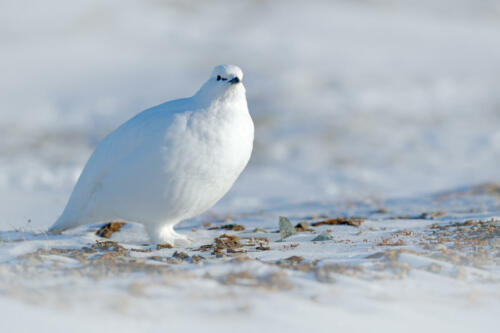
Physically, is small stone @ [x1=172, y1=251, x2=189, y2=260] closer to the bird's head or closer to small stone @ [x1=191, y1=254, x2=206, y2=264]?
small stone @ [x1=191, y1=254, x2=206, y2=264]

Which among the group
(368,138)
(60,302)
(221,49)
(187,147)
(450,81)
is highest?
(221,49)

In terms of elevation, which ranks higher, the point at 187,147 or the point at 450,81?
the point at 450,81

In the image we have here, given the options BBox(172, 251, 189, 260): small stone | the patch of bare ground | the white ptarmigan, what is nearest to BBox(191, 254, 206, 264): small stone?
BBox(172, 251, 189, 260): small stone

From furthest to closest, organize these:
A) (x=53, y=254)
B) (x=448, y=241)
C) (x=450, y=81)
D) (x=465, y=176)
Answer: (x=450, y=81)
(x=465, y=176)
(x=448, y=241)
(x=53, y=254)

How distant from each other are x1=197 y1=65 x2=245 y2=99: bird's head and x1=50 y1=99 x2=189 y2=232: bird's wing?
0.68 feet

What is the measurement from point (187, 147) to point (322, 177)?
7736mm

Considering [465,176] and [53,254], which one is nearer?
[53,254]

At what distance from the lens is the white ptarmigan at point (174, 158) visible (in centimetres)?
422

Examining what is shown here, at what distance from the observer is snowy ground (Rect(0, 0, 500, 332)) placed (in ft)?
9.58

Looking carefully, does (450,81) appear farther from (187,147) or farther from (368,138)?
(187,147)

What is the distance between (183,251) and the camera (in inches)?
171

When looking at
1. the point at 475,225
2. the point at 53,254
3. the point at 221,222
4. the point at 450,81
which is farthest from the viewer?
the point at 450,81

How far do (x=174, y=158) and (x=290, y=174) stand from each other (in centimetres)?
816

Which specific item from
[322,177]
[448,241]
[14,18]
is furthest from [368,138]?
[14,18]
